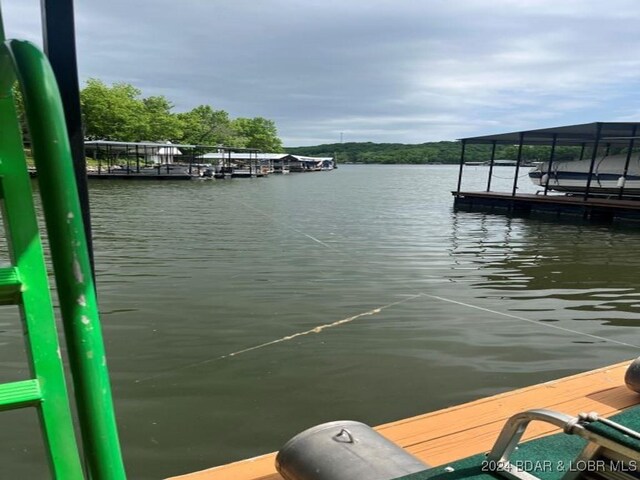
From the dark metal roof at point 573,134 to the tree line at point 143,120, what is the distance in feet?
111

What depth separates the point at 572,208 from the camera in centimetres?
1952

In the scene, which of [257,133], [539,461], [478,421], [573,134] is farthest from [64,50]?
[257,133]

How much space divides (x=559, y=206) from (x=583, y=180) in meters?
4.28

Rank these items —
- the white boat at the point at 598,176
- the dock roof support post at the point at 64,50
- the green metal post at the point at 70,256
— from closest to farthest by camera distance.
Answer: the green metal post at the point at 70,256 → the dock roof support post at the point at 64,50 → the white boat at the point at 598,176

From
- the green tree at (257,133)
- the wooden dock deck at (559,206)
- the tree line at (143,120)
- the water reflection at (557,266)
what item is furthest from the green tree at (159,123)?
the water reflection at (557,266)

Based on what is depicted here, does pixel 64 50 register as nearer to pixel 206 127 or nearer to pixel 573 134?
pixel 573 134

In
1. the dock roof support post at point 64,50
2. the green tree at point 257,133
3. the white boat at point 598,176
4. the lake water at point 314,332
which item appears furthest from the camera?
the green tree at point 257,133

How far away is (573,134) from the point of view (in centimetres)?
2052

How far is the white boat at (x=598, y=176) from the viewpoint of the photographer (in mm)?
20594

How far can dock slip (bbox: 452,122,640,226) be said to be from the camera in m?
18.0

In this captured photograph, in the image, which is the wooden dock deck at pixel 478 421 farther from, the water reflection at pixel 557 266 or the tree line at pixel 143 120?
the tree line at pixel 143 120

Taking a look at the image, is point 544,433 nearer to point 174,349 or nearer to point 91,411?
point 91,411

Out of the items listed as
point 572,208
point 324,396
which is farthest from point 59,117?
point 572,208

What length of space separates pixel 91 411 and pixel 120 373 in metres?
4.36
